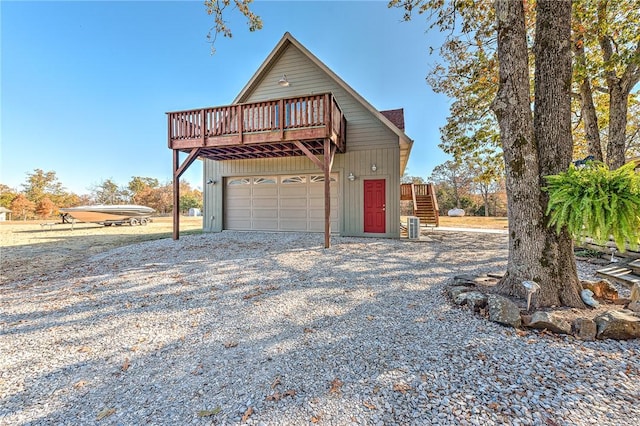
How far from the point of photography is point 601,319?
2.27 m

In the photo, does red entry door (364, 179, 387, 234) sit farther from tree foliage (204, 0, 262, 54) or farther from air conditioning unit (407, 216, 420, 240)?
tree foliage (204, 0, 262, 54)

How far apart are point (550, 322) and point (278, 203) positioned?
862 cm

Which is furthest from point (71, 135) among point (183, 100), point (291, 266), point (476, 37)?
point (476, 37)

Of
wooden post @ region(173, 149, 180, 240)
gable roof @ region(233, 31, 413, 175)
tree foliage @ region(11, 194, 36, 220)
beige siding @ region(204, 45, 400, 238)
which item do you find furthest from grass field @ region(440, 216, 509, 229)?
tree foliage @ region(11, 194, 36, 220)

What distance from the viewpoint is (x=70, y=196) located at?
25422 mm

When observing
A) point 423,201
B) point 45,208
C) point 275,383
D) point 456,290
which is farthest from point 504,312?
point 45,208

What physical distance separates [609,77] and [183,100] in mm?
18867

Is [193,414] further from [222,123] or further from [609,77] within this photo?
[609,77]

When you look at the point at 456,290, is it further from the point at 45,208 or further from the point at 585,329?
the point at 45,208

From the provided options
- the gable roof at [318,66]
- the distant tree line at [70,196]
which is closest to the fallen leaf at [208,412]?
the gable roof at [318,66]

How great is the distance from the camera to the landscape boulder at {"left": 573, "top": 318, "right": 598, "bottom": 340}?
2.20m

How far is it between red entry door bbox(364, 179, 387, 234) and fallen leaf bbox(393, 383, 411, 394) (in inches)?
285

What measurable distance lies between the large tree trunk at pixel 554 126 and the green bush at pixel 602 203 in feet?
1.68

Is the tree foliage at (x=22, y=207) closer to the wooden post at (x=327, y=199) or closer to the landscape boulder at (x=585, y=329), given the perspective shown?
the wooden post at (x=327, y=199)
